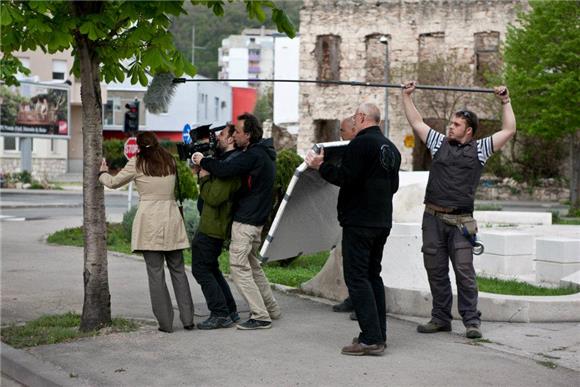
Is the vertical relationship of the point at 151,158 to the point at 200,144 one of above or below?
below

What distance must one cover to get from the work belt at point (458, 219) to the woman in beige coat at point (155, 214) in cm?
224

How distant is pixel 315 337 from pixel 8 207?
2208 cm

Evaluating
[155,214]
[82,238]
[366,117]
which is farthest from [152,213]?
[82,238]

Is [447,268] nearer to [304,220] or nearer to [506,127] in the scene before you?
[506,127]

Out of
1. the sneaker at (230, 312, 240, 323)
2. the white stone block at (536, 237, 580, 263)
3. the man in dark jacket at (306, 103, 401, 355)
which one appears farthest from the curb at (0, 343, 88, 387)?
the white stone block at (536, 237, 580, 263)

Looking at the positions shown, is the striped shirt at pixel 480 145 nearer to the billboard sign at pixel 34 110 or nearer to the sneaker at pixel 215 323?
the sneaker at pixel 215 323

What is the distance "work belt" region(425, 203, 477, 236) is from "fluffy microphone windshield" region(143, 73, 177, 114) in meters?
3.72

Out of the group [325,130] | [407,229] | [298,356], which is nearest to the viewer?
[298,356]

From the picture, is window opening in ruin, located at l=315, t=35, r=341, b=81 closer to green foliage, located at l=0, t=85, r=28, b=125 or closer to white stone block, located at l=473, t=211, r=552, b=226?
green foliage, located at l=0, t=85, r=28, b=125

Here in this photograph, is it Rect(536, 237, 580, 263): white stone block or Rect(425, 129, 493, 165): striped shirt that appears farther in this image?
Rect(536, 237, 580, 263): white stone block

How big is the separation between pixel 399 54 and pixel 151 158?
3919 cm

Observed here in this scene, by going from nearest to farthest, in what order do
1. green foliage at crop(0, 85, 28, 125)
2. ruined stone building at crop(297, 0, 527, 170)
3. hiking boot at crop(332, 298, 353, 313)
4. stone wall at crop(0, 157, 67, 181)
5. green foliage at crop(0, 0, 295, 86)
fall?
1. green foliage at crop(0, 0, 295, 86)
2. hiking boot at crop(332, 298, 353, 313)
3. green foliage at crop(0, 85, 28, 125)
4. ruined stone building at crop(297, 0, 527, 170)
5. stone wall at crop(0, 157, 67, 181)

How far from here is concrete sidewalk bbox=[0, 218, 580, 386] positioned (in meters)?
6.45

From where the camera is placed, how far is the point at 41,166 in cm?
5447
